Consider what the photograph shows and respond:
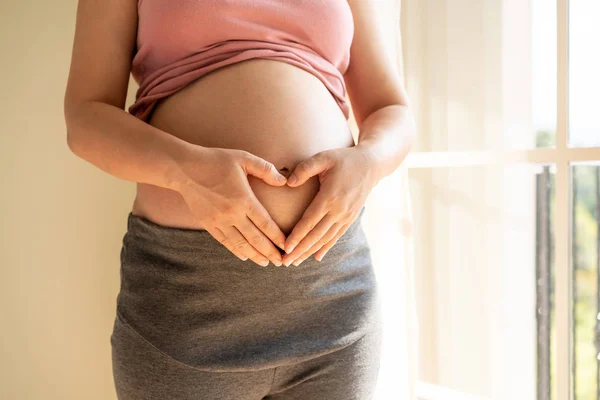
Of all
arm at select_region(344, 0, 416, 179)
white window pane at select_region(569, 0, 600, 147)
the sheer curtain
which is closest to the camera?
arm at select_region(344, 0, 416, 179)

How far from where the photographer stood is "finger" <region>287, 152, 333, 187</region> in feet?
2.54

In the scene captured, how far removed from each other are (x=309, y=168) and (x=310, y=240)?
0.11 m

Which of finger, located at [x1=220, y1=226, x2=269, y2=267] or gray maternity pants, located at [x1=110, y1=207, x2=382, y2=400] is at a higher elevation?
finger, located at [x1=220, y1=226, x2=269, y2=267]

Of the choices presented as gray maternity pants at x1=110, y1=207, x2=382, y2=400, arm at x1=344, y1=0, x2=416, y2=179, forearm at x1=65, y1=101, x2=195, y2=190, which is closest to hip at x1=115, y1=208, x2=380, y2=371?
gray maternity pants at x1=110, y1=207, x2=382, y2=400

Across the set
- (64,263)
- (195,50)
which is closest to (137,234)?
(195,50)

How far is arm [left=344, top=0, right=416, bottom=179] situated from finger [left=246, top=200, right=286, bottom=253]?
26 cm

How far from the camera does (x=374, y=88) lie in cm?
107

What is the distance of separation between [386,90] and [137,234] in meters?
0.54

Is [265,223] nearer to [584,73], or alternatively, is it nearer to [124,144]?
[124,144]

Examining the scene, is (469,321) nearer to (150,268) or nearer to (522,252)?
(522,252)

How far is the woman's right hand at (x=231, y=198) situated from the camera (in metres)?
0.73

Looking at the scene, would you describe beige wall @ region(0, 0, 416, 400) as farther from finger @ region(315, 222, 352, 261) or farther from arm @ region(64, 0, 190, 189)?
arm @ region(64, 0, 190, 189)

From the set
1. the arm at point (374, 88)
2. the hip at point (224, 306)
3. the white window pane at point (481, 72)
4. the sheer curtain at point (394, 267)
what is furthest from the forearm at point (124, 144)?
the white window pane at point (481, 72)

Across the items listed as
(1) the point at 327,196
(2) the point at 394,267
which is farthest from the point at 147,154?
(2) the point at 394,267
